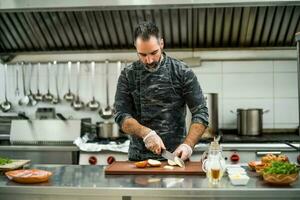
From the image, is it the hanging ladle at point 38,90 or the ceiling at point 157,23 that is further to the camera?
the hanging ladle at point 38,90

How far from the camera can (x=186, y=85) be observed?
8.50 feet

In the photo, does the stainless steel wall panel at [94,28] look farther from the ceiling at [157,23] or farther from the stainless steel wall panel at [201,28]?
the stainless steel wall panel at [201,28]

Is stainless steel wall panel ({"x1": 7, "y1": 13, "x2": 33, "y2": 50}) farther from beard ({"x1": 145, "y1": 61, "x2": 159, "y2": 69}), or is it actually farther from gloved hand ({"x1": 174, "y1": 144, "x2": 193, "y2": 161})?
gloved hand ({"x1": 174, "y1": 144, "x2": 193, "y2": 161})

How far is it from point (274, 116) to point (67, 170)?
271 cm

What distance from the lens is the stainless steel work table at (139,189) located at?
180cm

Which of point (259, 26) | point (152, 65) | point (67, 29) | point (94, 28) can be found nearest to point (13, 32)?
point (67, 29)

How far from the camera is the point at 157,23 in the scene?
4.06 m

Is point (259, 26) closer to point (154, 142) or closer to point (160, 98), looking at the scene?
point (160, 98)

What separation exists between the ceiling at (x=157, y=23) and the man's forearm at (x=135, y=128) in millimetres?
1635

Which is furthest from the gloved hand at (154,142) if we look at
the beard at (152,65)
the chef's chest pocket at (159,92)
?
the beard at (152,65)

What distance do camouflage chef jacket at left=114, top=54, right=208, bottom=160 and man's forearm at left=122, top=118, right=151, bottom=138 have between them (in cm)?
11

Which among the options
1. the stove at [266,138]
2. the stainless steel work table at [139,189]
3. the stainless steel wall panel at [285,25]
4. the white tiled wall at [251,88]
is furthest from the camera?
the white tiled wall at [251,88]

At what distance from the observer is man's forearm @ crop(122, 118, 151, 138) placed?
2.40 metres

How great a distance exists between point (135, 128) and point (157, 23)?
1.89 meters
